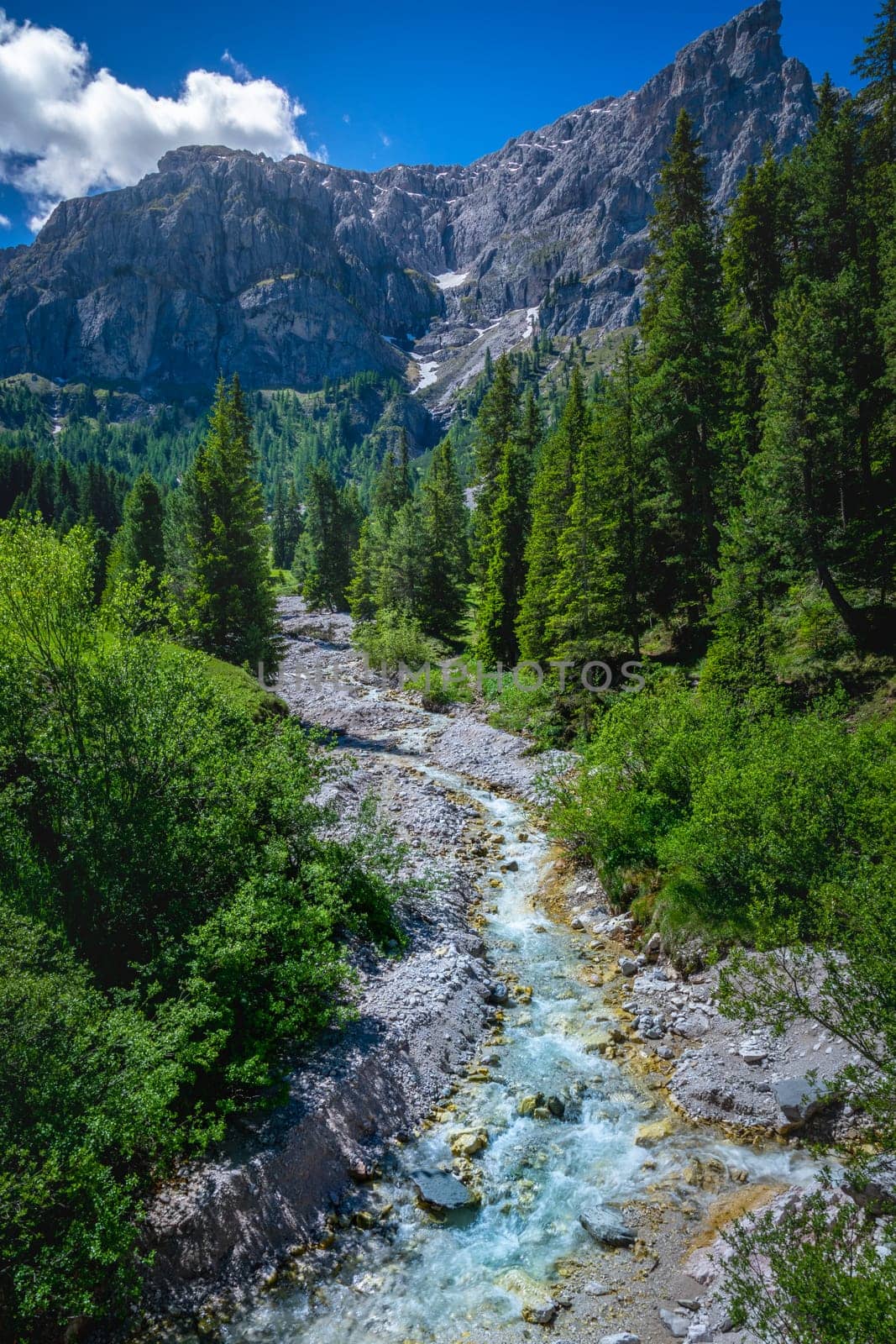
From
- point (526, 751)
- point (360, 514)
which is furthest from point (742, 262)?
point (360, 514)

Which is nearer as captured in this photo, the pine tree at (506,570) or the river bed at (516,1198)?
the river bed at (516,1198)

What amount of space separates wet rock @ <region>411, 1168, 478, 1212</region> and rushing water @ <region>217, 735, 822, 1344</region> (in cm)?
14

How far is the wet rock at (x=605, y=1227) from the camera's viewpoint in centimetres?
954

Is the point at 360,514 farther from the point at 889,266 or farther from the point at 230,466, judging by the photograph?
the point at 889,266

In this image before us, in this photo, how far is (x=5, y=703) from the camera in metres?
12.3

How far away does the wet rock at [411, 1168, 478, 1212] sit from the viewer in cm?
1032

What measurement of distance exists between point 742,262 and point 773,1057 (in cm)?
3596

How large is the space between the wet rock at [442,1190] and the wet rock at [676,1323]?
9.87ft

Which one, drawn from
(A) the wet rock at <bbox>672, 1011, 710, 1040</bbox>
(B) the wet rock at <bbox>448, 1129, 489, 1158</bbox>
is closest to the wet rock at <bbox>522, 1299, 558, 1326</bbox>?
(B) the wet rock at <bbox>448, 1129, 489, 1158</bbox>

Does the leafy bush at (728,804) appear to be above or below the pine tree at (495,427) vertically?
below

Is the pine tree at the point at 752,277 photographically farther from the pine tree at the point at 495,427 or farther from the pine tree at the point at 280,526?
the pine tree at the point at 280,526

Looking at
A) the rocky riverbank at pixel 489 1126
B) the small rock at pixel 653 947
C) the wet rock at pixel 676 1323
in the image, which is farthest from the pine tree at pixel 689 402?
the wet rock at pixel 676 1323

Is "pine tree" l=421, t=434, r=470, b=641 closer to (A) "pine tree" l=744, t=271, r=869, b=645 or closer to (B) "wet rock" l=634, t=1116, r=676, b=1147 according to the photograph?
(A) "pine tree" l=744, t=271, r=869, b=645

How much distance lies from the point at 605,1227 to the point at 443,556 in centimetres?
4605
